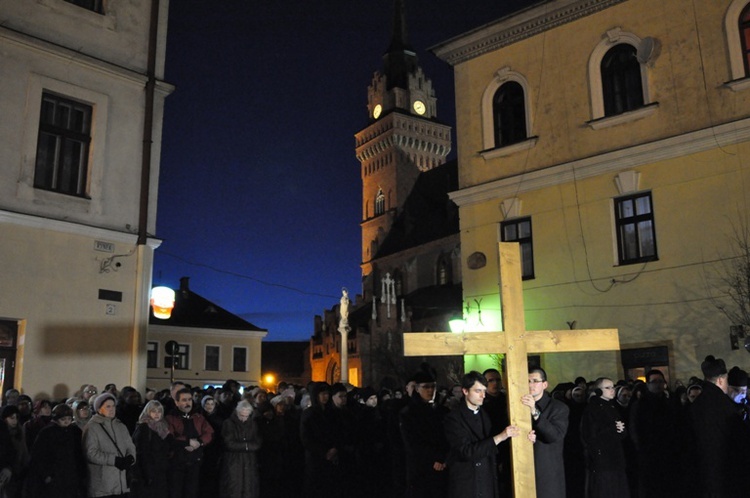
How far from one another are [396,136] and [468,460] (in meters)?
A: 77.3

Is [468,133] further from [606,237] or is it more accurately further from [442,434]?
[442,434]

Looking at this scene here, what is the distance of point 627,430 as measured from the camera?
10555mm

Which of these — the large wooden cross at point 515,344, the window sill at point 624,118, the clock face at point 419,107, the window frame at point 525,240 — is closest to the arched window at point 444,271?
the clock face at point 419,107

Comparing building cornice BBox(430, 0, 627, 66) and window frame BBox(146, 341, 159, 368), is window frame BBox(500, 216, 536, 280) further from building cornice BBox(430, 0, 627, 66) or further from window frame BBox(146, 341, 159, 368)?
window frame BBox(146, 341, 159, 368)

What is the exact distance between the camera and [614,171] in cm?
1886

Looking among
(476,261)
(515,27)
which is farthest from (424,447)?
(515,27)

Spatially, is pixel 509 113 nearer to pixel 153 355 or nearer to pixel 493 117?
pixel 493 117

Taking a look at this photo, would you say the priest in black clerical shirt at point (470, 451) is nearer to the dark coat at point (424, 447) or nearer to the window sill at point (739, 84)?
the dark coat at point (424, 447)

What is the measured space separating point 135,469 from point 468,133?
49.9 feet

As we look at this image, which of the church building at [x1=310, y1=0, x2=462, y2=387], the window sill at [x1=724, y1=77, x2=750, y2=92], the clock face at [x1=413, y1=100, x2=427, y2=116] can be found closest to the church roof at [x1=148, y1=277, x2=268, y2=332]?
the church building at [x1=310, y1=0, x2=462, y2=387]

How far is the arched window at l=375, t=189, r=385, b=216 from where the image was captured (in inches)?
3184

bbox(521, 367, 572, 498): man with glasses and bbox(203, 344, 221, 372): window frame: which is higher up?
bbox(203, 344, 221, 372): window frame

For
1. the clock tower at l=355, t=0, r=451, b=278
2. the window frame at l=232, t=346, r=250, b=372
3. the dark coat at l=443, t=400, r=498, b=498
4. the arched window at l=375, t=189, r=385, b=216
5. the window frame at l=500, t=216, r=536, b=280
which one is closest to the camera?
the dark coat at l=443, t=400, r=498, b=498

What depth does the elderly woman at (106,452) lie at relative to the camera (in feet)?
28.8
